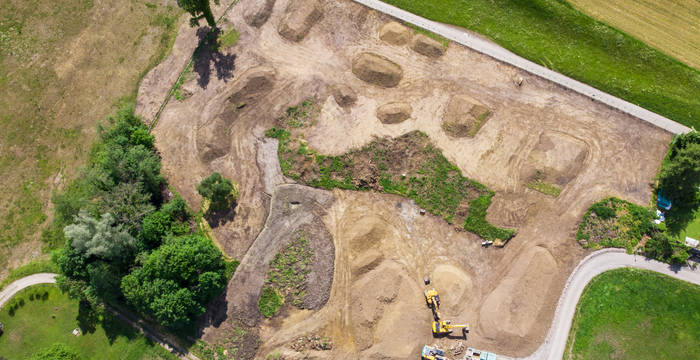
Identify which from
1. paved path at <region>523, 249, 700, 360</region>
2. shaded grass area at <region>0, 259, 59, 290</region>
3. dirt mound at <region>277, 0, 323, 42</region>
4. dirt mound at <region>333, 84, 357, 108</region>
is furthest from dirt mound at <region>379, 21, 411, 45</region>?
shaded grass area at <region>0, 259, 59, 290</region>

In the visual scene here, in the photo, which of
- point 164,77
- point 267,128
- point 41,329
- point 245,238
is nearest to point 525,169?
point 267,128

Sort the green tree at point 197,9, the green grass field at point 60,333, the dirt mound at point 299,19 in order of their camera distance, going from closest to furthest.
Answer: the green grass field at point 60,333, the green tree at point 197,9, the dirt mound at point 299,19

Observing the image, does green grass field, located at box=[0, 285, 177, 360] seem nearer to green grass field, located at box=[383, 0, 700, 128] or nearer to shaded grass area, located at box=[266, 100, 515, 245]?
shaded grass area, located at box=[266, 100, 515, 245]

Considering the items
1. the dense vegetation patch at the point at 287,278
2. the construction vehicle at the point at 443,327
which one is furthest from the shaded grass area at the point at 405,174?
the construction vehicle at the point at 443,327

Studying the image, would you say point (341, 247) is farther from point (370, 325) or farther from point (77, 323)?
point (77, 323)

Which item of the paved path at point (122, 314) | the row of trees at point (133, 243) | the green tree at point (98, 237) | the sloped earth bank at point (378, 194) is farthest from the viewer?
the paved path at point (122, 314)

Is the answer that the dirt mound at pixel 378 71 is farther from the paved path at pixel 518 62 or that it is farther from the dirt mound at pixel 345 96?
the paved path at pixel 518 62
